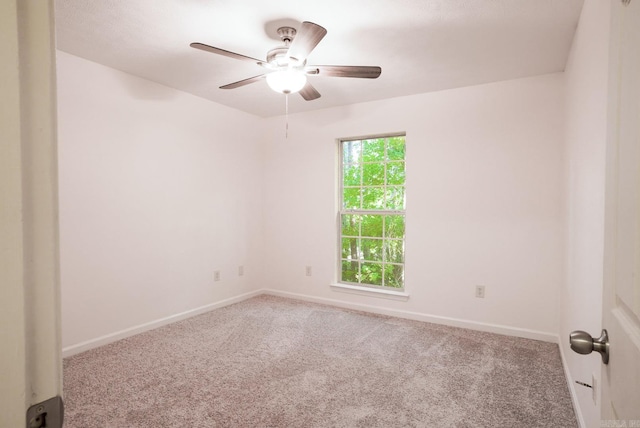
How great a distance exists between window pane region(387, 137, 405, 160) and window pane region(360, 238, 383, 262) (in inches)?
39.0

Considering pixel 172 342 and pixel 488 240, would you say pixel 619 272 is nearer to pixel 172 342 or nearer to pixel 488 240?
pixel 488 240

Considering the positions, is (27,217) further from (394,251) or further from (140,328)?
(394,251)

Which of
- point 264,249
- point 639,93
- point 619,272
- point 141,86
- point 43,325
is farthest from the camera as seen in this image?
point 264,249

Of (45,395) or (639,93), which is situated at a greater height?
(639,93)

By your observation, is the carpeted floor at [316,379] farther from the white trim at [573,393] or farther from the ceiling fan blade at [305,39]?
the ceiling fan blade at [305,39]

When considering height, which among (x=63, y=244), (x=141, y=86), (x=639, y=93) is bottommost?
(x=63, y=244)

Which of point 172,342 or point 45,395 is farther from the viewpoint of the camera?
point 172,342

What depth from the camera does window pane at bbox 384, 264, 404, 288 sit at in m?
4.01

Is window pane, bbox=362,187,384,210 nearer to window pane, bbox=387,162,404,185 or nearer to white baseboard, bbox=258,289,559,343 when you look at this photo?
window pane, bbox=387,162,404,185

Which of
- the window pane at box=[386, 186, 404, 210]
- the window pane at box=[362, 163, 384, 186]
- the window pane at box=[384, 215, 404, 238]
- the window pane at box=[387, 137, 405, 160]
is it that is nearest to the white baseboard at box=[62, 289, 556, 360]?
the window pane at box=[384, 215, 404, 238]

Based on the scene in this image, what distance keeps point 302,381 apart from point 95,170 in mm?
2429

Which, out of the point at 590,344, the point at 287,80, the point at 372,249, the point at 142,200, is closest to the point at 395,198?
the point at 372,249

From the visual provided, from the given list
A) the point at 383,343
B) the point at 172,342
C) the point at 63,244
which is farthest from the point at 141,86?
the point at 383,343

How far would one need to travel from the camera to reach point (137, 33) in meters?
2.48
